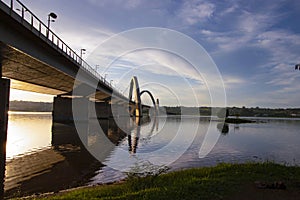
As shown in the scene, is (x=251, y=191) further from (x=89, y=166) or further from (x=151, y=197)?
Answer: (x=89, y=166)

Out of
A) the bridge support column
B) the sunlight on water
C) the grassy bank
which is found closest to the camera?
the grassy bank

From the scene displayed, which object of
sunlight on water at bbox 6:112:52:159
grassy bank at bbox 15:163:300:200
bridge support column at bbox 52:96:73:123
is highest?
bridge support column at bbox 52:96:73:123

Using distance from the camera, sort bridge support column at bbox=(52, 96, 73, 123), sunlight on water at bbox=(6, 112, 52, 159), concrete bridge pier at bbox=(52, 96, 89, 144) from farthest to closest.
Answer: concrete bridge pier at bbox=(52, 96, 89, 144), bridge support column at bbox=(52, 96, 73, 123), sunlight on water at bbox=(6, 112, 52, 159)

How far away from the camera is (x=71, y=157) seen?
21797 mm

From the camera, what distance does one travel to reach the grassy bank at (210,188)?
8.70 metres

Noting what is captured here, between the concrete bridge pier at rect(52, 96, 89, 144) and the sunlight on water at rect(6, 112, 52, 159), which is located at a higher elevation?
the concrete bridge pier at rect(52, 96, 89, 144)

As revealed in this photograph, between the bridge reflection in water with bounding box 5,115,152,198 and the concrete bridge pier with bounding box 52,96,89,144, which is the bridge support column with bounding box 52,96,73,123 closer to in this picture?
the concrete bridge pier with bounding box 52,96,89,144

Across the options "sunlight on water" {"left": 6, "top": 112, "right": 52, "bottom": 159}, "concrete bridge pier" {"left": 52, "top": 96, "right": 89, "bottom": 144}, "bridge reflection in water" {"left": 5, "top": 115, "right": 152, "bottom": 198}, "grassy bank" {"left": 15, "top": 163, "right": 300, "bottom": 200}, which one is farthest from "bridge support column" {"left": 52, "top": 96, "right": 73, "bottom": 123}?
"grassy bank" {"left": 15, "top": 163, "right": 300, "bottom": 200}

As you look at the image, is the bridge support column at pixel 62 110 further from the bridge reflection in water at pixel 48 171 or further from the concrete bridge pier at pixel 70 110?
the bridge reflection in water at pixel 48 171

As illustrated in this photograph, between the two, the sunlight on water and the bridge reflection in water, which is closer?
the bridge reflection in water

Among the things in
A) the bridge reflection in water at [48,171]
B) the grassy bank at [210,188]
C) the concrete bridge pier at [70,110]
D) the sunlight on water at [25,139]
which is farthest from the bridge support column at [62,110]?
the grassy bank at [210,188]

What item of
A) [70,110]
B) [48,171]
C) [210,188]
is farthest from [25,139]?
[70,110]

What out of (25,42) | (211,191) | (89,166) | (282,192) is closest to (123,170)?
(89,166)

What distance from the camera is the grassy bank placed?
28.6ft
